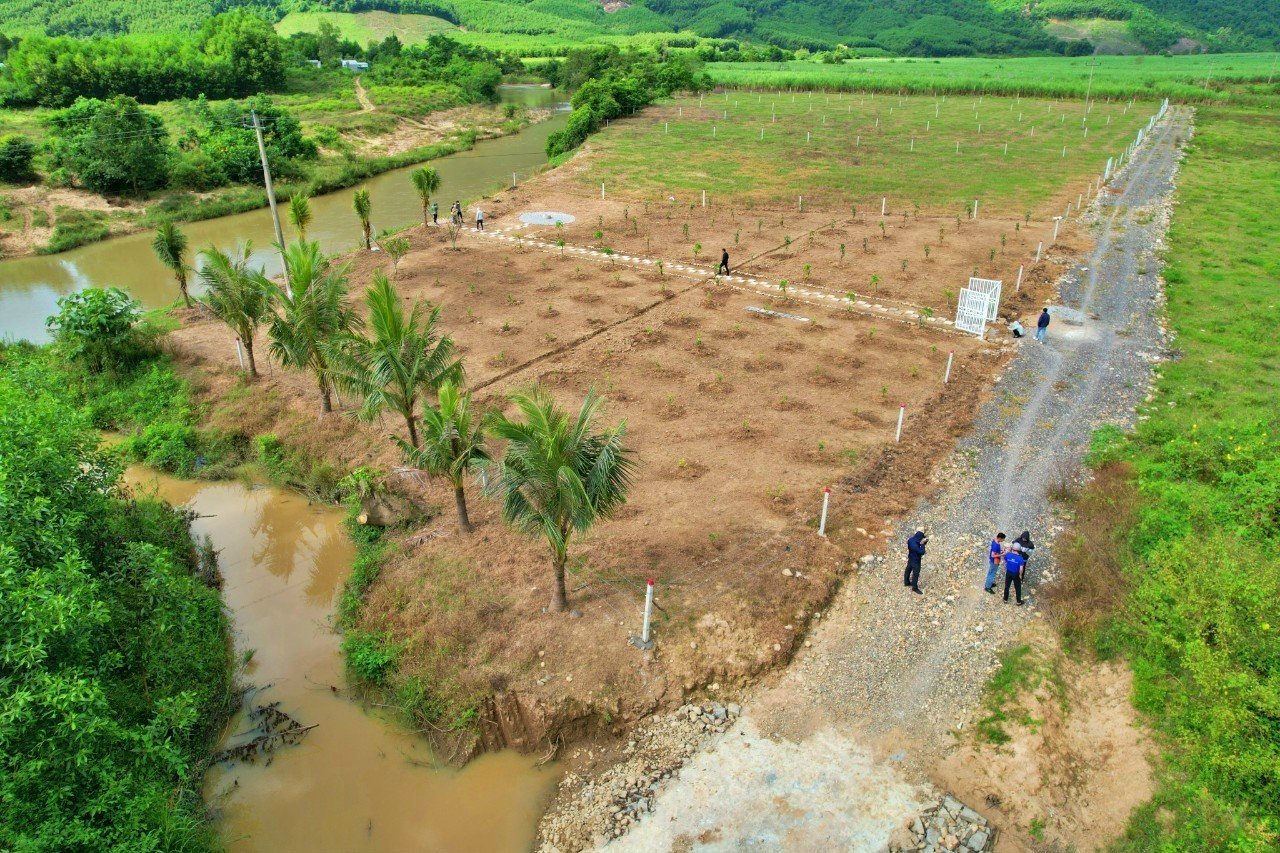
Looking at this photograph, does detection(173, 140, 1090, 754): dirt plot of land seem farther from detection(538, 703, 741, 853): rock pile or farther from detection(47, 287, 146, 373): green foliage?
detection(47, 287, 146, 373): green foliage

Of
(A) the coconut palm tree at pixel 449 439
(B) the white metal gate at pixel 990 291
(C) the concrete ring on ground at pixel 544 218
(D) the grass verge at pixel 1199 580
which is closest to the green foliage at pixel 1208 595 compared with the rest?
(D) the grass verge at pixel 1199 580

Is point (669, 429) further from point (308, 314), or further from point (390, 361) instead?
point (308, 314)

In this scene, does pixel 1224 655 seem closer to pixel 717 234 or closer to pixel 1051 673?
pixel 1051 673

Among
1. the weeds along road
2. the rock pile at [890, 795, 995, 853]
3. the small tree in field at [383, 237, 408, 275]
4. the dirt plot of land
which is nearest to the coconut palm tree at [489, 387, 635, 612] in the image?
the dirt plot of land

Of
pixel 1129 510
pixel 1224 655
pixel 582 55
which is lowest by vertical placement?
pixel 1129 510

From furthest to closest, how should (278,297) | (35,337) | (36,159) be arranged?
1. (36,159)
2. (35,337)
3. (278,297)

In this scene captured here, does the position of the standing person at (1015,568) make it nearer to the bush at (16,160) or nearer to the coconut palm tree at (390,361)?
the coconut palm tree at (390,361)

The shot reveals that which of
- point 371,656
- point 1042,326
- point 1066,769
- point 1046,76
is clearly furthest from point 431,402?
point 1046,76

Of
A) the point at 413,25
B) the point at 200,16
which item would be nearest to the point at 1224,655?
the point at 200,16
